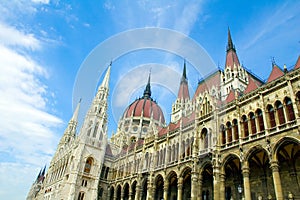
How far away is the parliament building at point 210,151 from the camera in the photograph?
21859 millimetres

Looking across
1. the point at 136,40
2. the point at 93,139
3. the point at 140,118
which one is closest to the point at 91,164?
the point at 93,139

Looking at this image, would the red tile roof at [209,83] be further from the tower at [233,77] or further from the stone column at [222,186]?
the stone column at [222,186]

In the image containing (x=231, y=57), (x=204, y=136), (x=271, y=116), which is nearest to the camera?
(x=271, y=116)

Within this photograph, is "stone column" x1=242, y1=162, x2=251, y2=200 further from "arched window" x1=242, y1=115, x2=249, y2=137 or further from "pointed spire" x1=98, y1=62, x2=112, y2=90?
"pointed spire" x1=98, y1=62, x2=112, y2=90

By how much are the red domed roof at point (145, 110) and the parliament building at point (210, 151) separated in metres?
15.5

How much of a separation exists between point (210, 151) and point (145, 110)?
49.1 metres

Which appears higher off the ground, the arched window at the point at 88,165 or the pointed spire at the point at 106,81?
the pointed spire at the point at 106,81

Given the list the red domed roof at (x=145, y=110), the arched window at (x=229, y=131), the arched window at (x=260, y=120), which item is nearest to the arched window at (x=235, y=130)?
the arched window at (x=229, y=131)

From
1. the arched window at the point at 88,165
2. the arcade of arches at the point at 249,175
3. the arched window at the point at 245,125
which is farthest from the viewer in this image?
the arched window at the point at 88,165

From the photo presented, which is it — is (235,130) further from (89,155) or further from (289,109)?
(89,155)

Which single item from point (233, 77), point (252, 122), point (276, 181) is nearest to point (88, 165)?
point (233, 77)

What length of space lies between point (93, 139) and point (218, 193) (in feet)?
109

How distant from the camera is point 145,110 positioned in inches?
2948

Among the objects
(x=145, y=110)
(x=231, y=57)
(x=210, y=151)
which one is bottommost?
(x=210, y=151)
